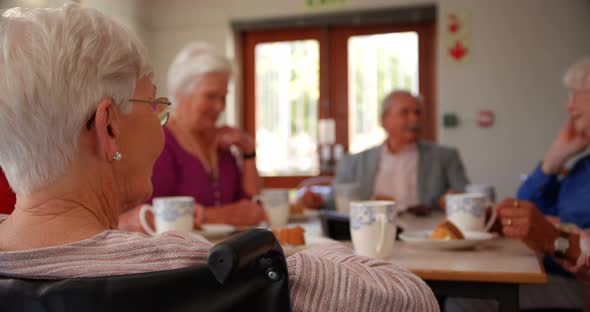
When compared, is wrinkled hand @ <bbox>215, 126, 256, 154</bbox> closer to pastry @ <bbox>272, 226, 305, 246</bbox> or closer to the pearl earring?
pastry @ <bbox>272, 226, 305, 246</bbox>

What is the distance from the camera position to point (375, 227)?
1.25 m

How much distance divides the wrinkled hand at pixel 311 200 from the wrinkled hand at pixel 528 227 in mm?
1150

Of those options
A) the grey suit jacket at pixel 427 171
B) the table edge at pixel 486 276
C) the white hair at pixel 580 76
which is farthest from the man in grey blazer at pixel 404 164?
the table edge at pixel 486 276

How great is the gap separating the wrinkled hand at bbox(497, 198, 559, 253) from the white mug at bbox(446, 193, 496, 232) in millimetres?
77

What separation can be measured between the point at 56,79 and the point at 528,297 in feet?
5.11

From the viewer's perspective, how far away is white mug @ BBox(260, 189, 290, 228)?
194cm

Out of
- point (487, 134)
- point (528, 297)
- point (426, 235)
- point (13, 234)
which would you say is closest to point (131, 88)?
point (13, 234)

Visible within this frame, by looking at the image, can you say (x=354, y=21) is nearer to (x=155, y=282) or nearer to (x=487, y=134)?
(x=487, y=134)

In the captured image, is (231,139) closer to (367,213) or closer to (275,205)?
(275,205)

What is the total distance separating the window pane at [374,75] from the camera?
5.28 meters

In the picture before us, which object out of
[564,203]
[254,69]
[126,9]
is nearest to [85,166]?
[564,203]

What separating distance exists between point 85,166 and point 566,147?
2139 mm

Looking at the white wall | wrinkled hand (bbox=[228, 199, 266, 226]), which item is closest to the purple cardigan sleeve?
wrinkled hand (bbox=[228, 199, 266, 226])

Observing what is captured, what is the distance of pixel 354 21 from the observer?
518 centimetres
